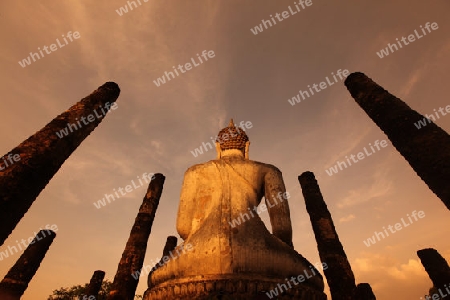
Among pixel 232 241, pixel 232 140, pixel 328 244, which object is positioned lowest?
pixel 232 241

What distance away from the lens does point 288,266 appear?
2.99m

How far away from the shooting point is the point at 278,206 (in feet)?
13.0

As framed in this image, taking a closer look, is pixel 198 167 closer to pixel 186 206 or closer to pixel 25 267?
pixel 186 206

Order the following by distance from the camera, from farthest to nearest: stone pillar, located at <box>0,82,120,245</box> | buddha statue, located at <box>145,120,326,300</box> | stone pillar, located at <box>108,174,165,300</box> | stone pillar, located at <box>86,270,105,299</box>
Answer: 1. stone pillar, located at <box>86,270,105,299</box>
2. stone pillar, located at <box>108,174,165,300</box>
3. buddha statue, located at <box>145,120,326,300</box>
4. stone pillar, located at <box>0,82,120,245</box>

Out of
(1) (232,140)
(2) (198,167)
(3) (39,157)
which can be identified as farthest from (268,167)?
(3) (39,157)

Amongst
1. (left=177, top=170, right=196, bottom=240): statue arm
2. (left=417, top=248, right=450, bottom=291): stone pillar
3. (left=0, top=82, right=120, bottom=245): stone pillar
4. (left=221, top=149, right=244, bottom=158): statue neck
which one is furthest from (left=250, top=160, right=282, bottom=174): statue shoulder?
(left=417, top=248, right=450, bottom=291): stone pillar

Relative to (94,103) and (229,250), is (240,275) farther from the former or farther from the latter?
(94,103)

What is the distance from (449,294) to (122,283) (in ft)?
33.5

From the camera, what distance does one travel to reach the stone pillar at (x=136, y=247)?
7430mm

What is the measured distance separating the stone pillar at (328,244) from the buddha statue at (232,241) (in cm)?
569

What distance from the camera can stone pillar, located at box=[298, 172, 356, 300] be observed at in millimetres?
8005

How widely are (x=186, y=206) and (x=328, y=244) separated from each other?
678 cm

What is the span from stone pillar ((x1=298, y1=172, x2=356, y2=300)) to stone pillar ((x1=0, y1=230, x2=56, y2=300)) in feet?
38.7

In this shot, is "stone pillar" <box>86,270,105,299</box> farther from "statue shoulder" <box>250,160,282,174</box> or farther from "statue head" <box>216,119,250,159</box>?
"statue shoulder" <box>250,160,282,174</box>
